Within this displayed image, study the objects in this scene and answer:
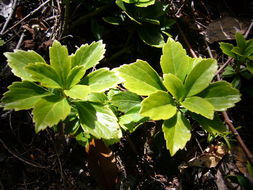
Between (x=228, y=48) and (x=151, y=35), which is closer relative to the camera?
(x=228, y=48)

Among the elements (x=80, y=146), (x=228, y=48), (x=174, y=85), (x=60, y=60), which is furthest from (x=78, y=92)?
(x=228, y=48)

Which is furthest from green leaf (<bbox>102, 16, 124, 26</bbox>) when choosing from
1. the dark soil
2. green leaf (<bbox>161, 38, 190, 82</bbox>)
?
green leaf (<bbox>161, 38, 190, 82</bbox>)

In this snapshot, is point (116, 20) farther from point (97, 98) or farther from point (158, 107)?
point (158, 107)

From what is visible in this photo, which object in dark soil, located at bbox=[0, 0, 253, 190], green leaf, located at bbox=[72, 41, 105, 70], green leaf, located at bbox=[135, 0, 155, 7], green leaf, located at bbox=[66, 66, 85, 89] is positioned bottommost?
dark soil, located at bbox=[0, 0, 253, 190]

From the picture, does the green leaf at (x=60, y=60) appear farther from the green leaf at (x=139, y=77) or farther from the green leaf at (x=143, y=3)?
the green leaf at (x=143, y=3)

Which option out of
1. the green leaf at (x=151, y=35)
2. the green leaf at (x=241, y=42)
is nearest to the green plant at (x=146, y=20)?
the green leaf at (x=151, y=35)

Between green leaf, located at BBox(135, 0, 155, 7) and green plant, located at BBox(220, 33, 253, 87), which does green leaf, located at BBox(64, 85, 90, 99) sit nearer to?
green leaf, located at BBox(135, 0, 155, 7)

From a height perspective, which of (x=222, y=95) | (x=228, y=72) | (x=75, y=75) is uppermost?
(x=75, y=75)
